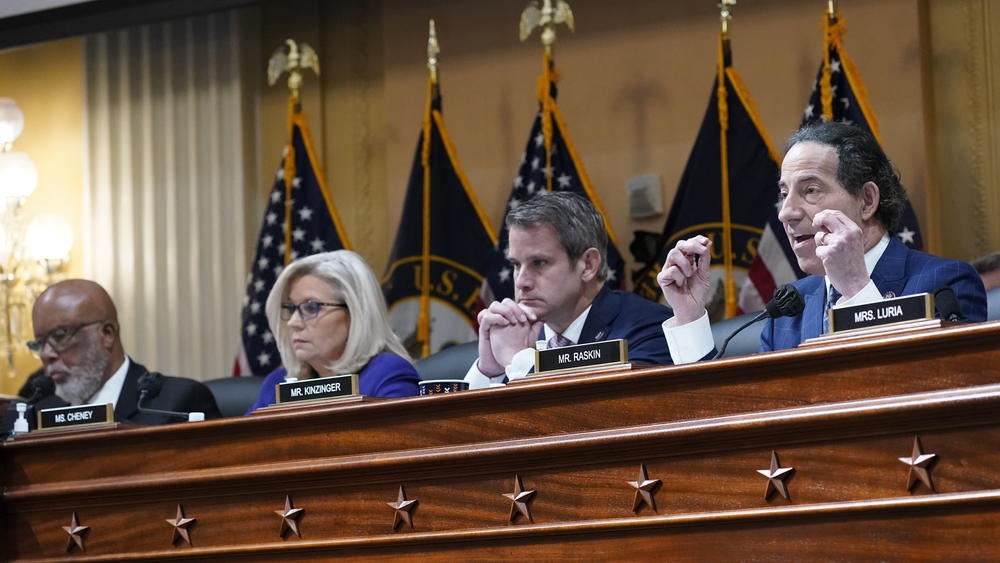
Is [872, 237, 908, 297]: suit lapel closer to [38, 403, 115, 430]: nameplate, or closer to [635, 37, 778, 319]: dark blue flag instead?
[38, 403, 115, 430]: nameplate

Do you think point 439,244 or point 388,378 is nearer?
point 388,378

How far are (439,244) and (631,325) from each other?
10.0 ft

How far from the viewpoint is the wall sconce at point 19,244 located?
6809 mm

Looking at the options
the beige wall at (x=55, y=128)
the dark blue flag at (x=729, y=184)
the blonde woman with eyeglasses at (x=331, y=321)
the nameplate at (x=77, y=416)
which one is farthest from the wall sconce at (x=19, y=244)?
the nameplate at (x=77, y=416)

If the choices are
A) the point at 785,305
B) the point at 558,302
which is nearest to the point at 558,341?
the point at 558,302

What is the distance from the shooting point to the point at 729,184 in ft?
18.4

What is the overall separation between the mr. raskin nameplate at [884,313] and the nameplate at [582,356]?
394 millimetres

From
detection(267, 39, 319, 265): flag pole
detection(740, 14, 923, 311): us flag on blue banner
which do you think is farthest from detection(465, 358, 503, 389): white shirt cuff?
detection(267, 39, 319, 265): flag pole

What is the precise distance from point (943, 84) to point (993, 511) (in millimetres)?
3874

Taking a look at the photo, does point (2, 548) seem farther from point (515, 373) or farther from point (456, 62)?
point (456, 62)

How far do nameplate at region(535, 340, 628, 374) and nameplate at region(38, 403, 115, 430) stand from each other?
1.12 m

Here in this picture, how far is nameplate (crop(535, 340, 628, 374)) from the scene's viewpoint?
8.20 feet

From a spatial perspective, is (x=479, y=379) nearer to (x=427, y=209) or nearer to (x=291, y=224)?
(x=427, y=209)

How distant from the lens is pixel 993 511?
2.03 meters
